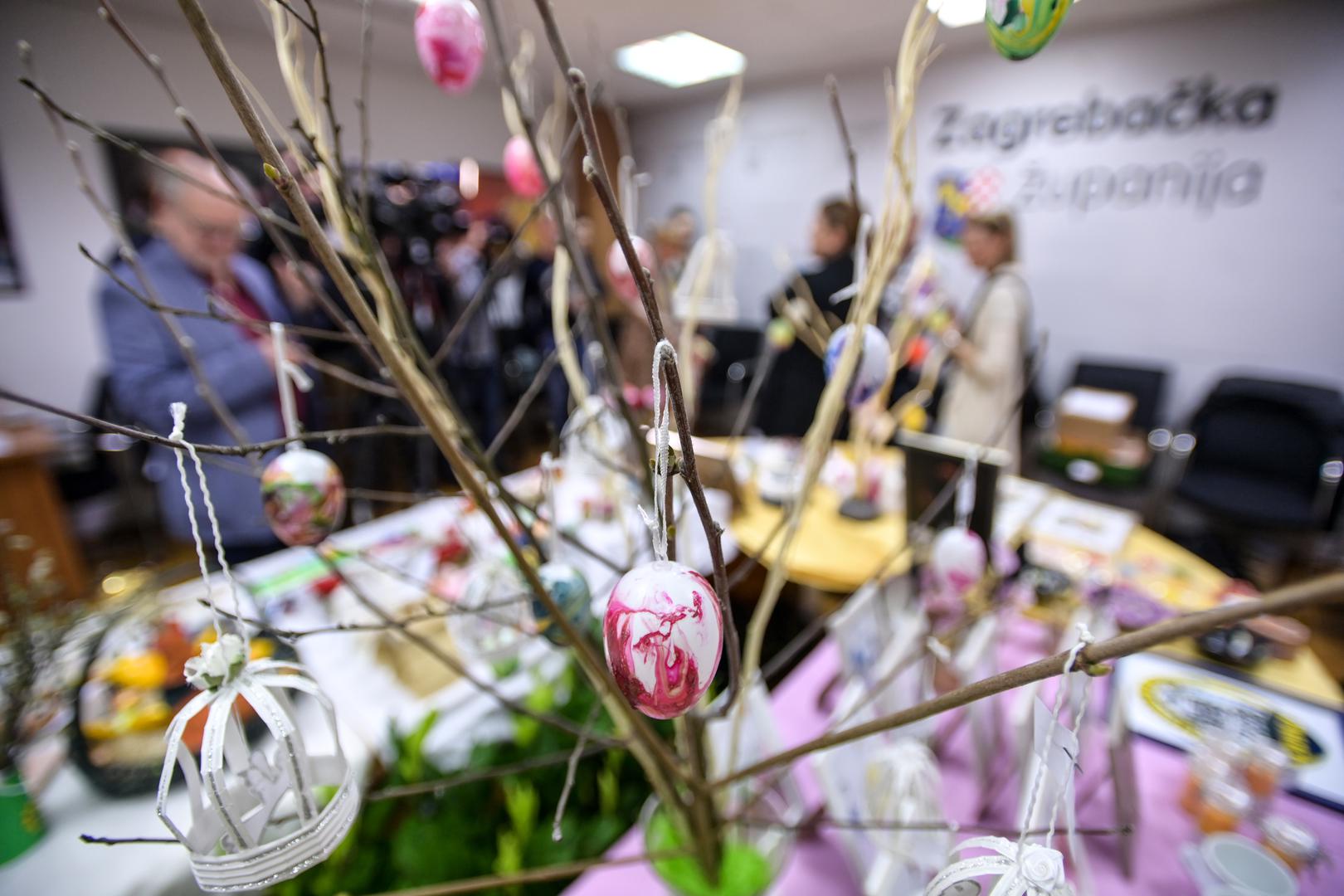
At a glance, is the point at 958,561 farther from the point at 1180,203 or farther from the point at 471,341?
the point at 1180,203

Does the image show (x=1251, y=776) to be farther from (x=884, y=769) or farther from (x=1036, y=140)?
(x=1036, y=140)

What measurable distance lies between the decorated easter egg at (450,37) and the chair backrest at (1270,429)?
10.6ft

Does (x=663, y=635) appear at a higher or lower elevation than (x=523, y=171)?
lower

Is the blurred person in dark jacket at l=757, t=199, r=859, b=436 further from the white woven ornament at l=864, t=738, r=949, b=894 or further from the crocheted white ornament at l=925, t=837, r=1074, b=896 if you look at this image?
the crocheted white ornament at l=925, t=837, r=1074, b=896

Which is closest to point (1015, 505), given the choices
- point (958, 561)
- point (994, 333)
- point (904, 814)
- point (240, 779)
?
point (994, 333)

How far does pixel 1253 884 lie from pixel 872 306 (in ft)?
2.45

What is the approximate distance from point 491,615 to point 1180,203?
3957 millimetres

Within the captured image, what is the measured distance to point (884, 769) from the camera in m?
0.65

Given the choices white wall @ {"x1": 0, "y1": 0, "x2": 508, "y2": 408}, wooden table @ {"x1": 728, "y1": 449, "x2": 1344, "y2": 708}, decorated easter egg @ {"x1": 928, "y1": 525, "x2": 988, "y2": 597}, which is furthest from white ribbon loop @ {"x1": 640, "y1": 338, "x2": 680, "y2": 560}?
white wall @ {"x1": 0, "y1": 0, "x2": 508, "y2": 408}

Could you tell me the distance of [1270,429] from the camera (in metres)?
2.62

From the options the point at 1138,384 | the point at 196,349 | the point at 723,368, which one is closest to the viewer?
the point at 196,349

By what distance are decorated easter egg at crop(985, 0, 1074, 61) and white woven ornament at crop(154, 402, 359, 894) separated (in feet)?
1.65

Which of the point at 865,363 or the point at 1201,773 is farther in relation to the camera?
the point at 1201,773

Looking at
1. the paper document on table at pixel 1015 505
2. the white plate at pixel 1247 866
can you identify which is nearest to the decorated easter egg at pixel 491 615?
the white plate at pixel 1247 866
